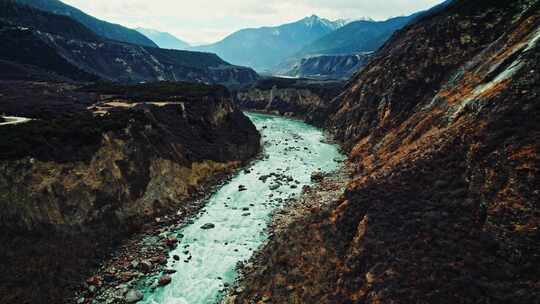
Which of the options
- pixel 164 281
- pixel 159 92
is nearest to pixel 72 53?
pixel 159 92

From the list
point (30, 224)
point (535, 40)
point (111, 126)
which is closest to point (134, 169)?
point (111, 126)

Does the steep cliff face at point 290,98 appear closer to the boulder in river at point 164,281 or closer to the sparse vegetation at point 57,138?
the sparse vegetation at point 57,138

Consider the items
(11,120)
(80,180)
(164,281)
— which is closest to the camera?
(164,281)

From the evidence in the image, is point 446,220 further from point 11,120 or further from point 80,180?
point 11,120

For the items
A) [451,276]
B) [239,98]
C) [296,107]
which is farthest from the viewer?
[239,98]

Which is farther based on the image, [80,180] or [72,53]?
[72,53]

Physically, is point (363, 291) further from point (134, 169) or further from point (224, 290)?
point (134, 169)

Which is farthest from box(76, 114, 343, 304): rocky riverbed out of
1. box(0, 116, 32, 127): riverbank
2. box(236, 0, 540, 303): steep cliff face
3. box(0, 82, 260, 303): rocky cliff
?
box(0, 116, 32, 127): riverbank
